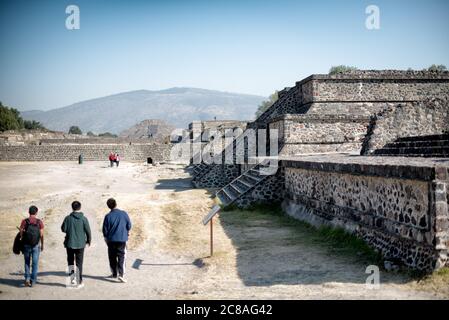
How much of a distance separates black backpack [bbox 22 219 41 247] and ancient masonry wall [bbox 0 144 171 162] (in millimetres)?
43956

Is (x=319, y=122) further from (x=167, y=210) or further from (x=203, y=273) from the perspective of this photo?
A: (x=203, y=273)

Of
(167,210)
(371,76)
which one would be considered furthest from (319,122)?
(167,210)

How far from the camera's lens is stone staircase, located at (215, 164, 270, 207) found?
53.2 ft

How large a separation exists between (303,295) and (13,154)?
167 feet

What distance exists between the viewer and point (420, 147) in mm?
12641

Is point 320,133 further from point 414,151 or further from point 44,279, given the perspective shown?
point 44,279

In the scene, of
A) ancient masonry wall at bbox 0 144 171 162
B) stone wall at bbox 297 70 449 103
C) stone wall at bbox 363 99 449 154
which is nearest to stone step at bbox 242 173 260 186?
stone wall at bbox 363 99 449 154

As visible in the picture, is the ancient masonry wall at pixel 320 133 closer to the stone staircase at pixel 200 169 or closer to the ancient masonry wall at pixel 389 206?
the stone staircase at pixel 200 169

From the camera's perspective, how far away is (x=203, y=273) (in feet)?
29.2

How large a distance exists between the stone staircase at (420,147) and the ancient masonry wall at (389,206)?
2.44 m

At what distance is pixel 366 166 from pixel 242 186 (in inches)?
330
